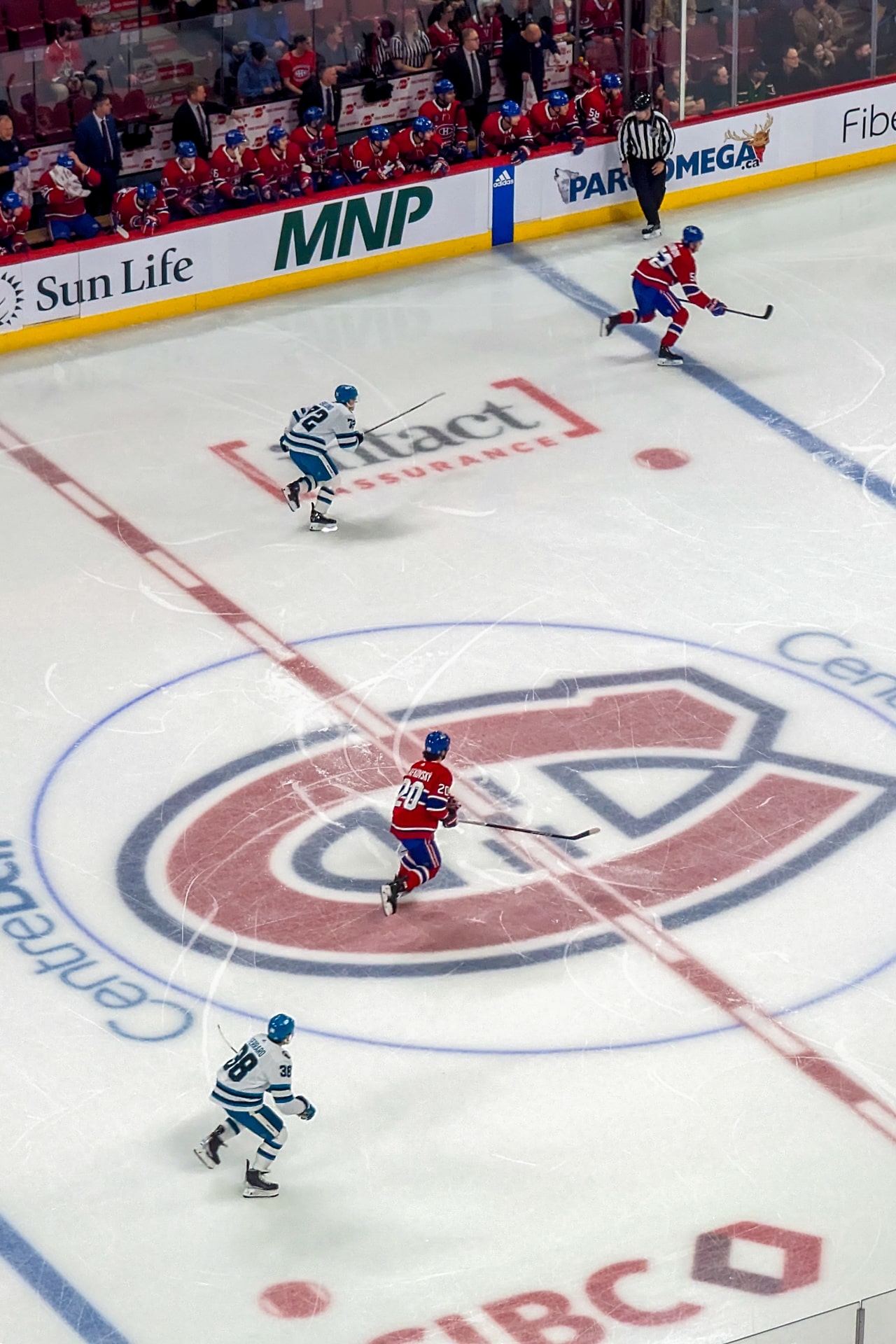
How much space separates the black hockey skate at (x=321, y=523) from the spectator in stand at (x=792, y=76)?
6667 mm

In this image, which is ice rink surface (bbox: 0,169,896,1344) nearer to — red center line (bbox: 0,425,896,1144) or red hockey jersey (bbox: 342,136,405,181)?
red center line (bbox: 0,425,896,1144)

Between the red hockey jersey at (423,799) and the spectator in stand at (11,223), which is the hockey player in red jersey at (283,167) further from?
the red hockey jersey at (423,799)

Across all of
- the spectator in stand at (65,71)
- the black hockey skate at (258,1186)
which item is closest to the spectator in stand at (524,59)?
the spectator in stand at (65,71)

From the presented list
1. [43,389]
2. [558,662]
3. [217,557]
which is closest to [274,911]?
[558,662]

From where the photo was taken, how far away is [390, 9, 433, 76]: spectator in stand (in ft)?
64.8

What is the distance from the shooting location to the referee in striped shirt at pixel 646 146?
63.3 ft

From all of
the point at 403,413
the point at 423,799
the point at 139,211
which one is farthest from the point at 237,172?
the point at 423,799

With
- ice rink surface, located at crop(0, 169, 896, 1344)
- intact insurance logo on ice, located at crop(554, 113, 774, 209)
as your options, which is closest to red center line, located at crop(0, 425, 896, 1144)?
ice rink surface, located at crop(0, 169, 896, 1344)

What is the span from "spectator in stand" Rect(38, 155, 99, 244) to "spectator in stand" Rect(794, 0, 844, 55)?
228 inches

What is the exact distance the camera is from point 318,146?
19.0m

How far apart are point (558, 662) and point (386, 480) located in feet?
8.57

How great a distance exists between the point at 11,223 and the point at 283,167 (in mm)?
2143

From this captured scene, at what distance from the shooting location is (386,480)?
16.4m

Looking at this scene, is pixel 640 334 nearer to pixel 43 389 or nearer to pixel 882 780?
pixel 43 389
